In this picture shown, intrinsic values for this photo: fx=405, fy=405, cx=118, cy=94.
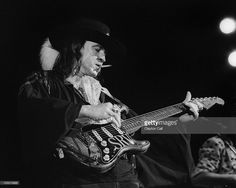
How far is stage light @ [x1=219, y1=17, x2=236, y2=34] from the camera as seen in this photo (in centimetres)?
223

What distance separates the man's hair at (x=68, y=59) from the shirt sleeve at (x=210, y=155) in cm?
75

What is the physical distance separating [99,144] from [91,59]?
434 mm

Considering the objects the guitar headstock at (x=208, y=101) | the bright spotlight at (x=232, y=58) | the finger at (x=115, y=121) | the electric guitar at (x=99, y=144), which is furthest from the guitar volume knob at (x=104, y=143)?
the bright spotlight at (x=232, y=58)

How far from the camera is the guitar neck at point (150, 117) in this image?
1.76m

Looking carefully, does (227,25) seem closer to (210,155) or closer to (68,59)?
(210,155)

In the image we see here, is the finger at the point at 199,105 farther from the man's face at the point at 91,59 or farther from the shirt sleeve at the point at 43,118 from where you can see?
the shirt sleeve at the point at 43,118

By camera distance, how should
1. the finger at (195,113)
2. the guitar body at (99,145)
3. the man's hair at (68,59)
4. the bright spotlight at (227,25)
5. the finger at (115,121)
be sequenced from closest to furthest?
the guitar body at (99,145) → the finger at (115,121) → the man's hair at (68,59) → the finger at (195,113) → the bright spotlight at (227,25)

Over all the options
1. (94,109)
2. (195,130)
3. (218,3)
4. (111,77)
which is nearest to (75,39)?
(111,77)

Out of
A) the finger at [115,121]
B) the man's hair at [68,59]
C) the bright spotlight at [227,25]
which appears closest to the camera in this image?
the finger at [115,121]

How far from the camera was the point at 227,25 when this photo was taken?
88.3 inches

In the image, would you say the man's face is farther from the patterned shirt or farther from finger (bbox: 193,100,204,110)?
the patterned shirt

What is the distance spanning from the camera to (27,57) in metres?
1.98

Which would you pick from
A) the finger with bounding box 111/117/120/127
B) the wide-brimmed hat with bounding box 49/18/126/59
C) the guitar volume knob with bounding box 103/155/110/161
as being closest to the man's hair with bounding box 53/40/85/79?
the wide-brimmed hat with bounding box 49/18/126/59

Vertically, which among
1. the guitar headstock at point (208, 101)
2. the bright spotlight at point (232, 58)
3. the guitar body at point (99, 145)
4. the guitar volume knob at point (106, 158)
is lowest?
the guitar volume knob at point (106, 158)
